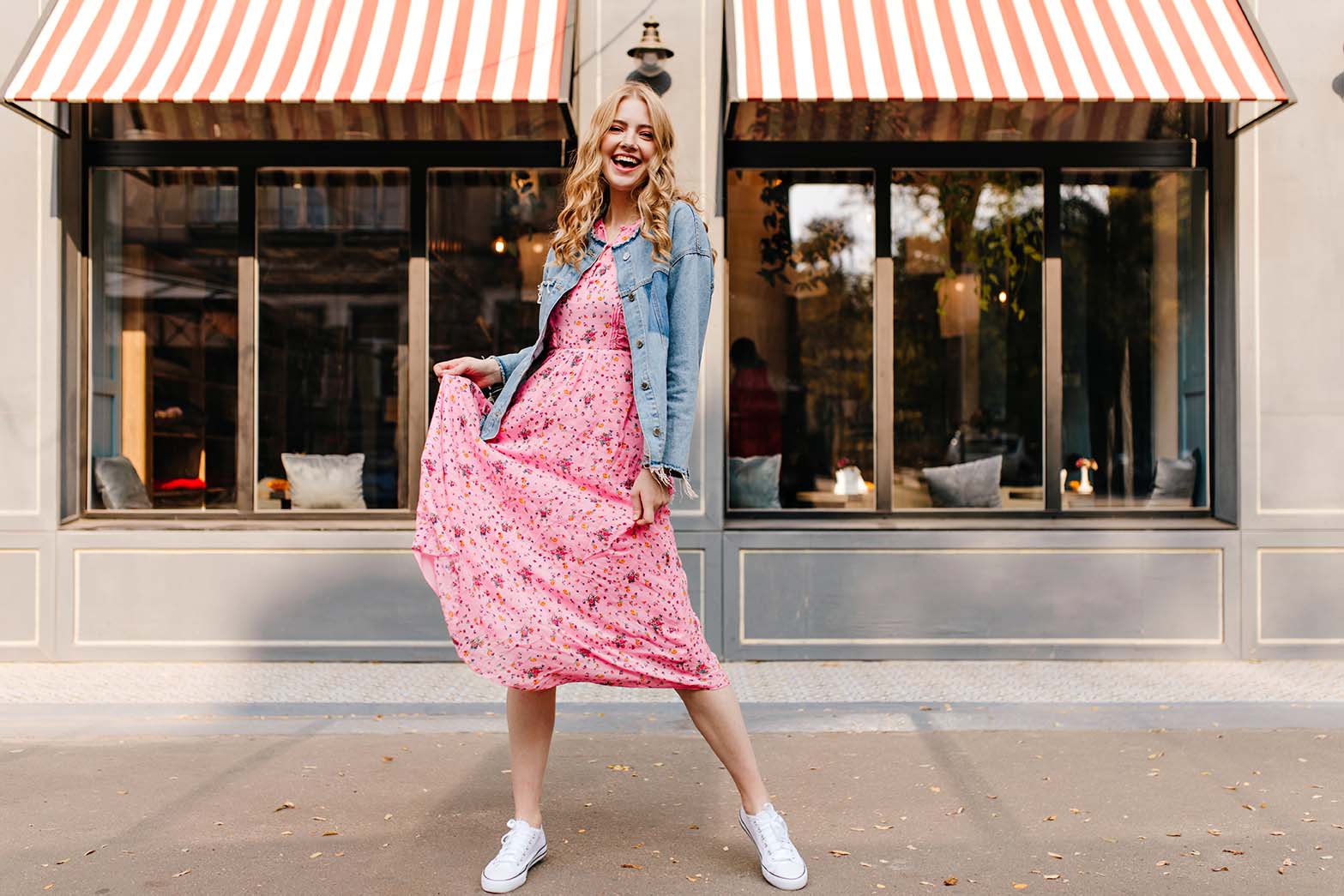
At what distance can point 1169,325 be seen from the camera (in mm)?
7121

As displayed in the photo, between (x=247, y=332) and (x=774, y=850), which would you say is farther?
(x=247, y=332)

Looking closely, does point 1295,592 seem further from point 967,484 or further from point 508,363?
point 508,363

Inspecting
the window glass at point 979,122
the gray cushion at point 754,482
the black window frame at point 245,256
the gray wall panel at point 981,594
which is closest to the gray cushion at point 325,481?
the black window frame at point 245,256

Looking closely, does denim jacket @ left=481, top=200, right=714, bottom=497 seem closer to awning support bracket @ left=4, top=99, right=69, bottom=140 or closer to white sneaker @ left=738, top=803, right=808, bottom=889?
white sneaker @ left=738, top=803, right=808, bottom=889

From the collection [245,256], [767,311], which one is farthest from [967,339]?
[245,256]

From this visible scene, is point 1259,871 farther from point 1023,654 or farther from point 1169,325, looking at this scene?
point 1169,325

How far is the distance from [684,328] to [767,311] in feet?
13.9

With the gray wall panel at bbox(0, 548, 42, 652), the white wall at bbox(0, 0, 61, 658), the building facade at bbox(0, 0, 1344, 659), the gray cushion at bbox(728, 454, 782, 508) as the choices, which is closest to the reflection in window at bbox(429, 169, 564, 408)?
the building facade at bbox(0, 0, 1344, 659)

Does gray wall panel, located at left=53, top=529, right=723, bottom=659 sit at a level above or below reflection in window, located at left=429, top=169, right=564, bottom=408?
below

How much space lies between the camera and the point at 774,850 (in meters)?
3.15

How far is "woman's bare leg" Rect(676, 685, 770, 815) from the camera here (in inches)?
126

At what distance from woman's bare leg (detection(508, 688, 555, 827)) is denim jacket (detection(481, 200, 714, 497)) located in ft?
2.61

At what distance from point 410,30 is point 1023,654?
504 centimetres

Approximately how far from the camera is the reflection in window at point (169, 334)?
688 cm
